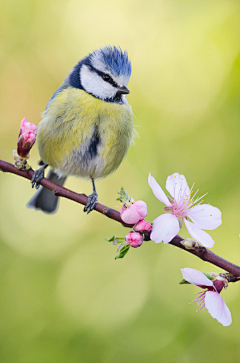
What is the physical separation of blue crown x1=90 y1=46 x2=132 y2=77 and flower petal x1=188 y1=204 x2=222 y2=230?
46.6 inches

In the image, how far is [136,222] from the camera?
1235 mm

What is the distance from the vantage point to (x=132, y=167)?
13.3 feet

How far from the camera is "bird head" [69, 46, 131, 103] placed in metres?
2.26

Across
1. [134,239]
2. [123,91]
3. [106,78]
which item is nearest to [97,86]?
[106,78]

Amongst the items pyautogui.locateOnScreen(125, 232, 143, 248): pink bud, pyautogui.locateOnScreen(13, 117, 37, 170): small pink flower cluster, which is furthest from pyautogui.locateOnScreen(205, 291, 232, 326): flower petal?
pyautogui.locateOnScreen(13, 117, 37, 170): small pink flower cluster

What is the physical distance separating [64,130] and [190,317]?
2071 mm

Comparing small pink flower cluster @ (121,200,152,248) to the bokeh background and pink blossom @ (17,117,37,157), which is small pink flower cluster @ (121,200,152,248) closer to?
pink blossom @ (17,117,37,157)

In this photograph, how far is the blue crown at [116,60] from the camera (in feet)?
7.39

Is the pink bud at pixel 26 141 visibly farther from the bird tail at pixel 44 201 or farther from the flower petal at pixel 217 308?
the bird tail at pixel 44 201

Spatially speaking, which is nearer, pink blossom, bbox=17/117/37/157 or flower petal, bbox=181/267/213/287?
flower petal, bbox=181/267/213/287

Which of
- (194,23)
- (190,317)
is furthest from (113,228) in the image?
(194,23)

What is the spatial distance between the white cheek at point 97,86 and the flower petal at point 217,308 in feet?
4.95

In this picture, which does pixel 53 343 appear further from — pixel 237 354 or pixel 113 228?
pixel 237 354

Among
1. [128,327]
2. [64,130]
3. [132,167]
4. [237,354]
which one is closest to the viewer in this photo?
[64,130]
